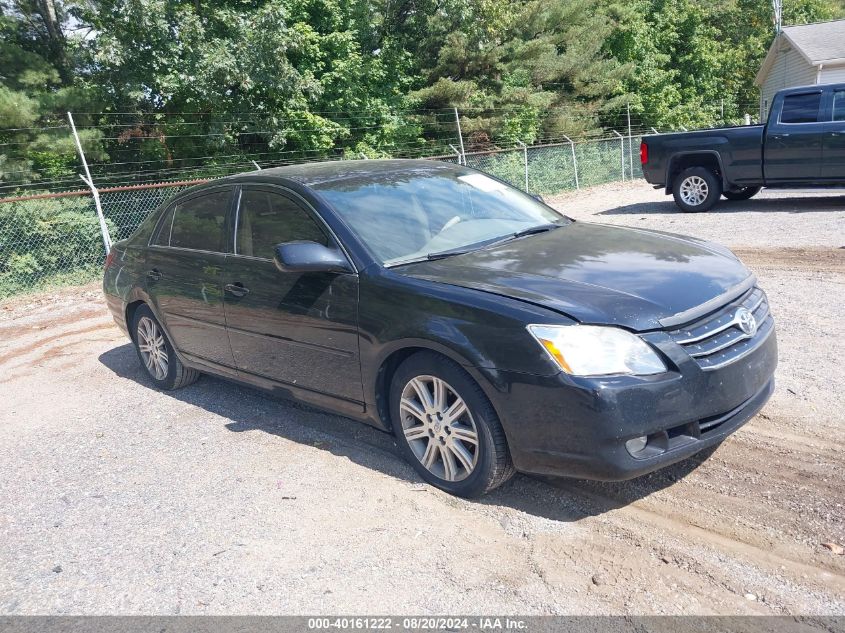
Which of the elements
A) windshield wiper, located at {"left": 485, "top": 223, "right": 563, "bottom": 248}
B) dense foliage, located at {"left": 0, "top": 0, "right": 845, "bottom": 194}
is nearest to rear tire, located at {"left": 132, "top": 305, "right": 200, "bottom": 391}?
windshield wiper, located at {"left": 485, "top": 223, "right": 563, "bottom": 248}

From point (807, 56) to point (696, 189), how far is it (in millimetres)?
17649

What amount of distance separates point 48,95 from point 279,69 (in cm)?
447

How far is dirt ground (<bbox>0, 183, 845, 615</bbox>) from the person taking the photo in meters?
3.00

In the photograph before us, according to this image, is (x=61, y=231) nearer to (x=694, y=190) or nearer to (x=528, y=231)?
(x=528, y=231)

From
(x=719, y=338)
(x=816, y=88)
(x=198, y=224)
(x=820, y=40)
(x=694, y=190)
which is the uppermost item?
(x=820, y=40)

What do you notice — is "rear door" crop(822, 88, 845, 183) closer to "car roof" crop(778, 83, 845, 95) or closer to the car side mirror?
"car roof" crop(778, 83, 845, 95)

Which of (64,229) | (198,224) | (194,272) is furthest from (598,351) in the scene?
(64,229)

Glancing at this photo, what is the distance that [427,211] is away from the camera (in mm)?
4562

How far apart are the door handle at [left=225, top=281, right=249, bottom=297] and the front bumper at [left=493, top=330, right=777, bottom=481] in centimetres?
209

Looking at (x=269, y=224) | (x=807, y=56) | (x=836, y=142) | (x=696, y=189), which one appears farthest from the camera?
(x=807, y=56)

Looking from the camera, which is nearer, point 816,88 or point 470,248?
point 470,248

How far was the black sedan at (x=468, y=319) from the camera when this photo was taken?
324 cm

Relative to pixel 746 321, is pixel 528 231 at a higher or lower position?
higher

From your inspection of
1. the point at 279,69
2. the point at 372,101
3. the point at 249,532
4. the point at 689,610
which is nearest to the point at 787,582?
the point at 689,610
